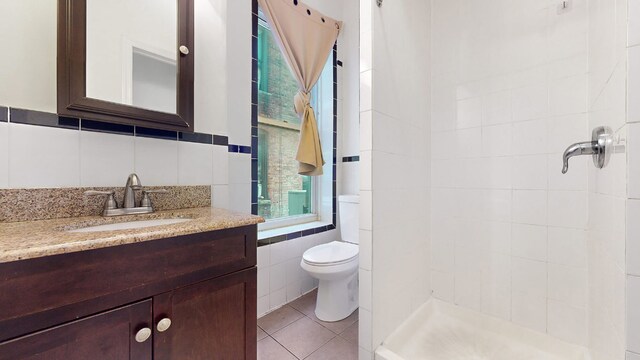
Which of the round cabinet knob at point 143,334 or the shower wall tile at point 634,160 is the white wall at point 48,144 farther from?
the shower wall tile at point 634,160

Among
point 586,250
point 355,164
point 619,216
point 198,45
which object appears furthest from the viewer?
point 355,164

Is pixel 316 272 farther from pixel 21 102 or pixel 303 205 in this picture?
pixel 21 102

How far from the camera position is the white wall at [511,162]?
123cm

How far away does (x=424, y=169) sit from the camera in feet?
5.24

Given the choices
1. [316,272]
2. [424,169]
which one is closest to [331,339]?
[316,272]

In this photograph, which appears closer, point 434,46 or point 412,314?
point 412,314

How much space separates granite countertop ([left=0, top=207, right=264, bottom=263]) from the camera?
0.53 metres

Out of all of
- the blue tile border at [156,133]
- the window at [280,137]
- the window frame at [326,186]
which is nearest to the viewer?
the blue tile border at [156,133]

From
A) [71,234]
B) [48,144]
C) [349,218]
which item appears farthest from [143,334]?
[349,218]

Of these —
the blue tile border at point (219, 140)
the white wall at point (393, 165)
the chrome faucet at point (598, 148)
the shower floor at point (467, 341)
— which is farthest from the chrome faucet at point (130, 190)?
the chrome faucet at point (598, 148)

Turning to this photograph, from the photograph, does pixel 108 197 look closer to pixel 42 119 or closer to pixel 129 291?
pixel 42 119

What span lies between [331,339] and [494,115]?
1.67 metres

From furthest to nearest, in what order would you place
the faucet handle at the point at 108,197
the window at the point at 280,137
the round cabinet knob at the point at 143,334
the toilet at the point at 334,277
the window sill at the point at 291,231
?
1. the window at the point at 280,137
2. the window sill at the point at 291,231
3. the toilet at the point at 334,277
4. the faucet handle at the point at 108,197
5. the round cabinet knob at the point at 143,334

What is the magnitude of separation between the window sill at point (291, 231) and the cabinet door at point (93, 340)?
3.57ft
